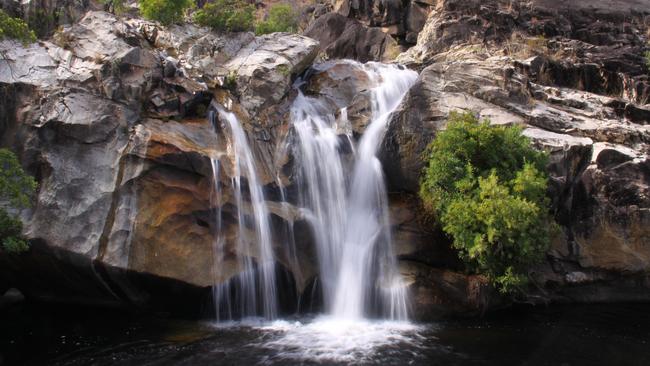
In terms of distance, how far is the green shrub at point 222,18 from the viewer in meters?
20.5

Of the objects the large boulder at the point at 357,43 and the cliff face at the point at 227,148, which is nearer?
the cliff face at the point at 227,148

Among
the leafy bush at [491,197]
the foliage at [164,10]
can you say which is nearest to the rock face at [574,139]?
the leafy bush at [491,197]

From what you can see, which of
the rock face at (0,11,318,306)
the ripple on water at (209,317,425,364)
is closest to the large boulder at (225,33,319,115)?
the rock face at (0,11,318,306)

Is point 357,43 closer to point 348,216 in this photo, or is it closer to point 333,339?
point 348,216

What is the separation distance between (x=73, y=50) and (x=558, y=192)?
53.4 feet

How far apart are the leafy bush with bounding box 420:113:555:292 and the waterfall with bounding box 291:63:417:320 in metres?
1.93

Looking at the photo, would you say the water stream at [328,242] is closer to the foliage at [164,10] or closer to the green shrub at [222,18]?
the green shrub at [222,18]

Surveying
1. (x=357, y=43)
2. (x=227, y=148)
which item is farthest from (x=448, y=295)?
(x=357, y=43)

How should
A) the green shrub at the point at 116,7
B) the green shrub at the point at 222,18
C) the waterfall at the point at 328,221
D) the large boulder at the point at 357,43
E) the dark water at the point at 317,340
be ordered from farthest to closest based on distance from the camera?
the large boulder at the point at 357,43 < the green shrub at the point at 116,7 < the green shrub at the point at 222,18 < the waterfall at the point at 328,221 < the dark water at the point at 317,340

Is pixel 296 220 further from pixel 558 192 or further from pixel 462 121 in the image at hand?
pixel 558 192

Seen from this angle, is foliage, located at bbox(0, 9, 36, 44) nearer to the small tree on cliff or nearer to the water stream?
the small tree on cliff

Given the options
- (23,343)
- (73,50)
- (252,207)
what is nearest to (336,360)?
(252,207)

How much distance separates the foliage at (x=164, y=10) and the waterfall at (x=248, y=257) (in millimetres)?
7939

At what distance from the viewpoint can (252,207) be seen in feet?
48.8
